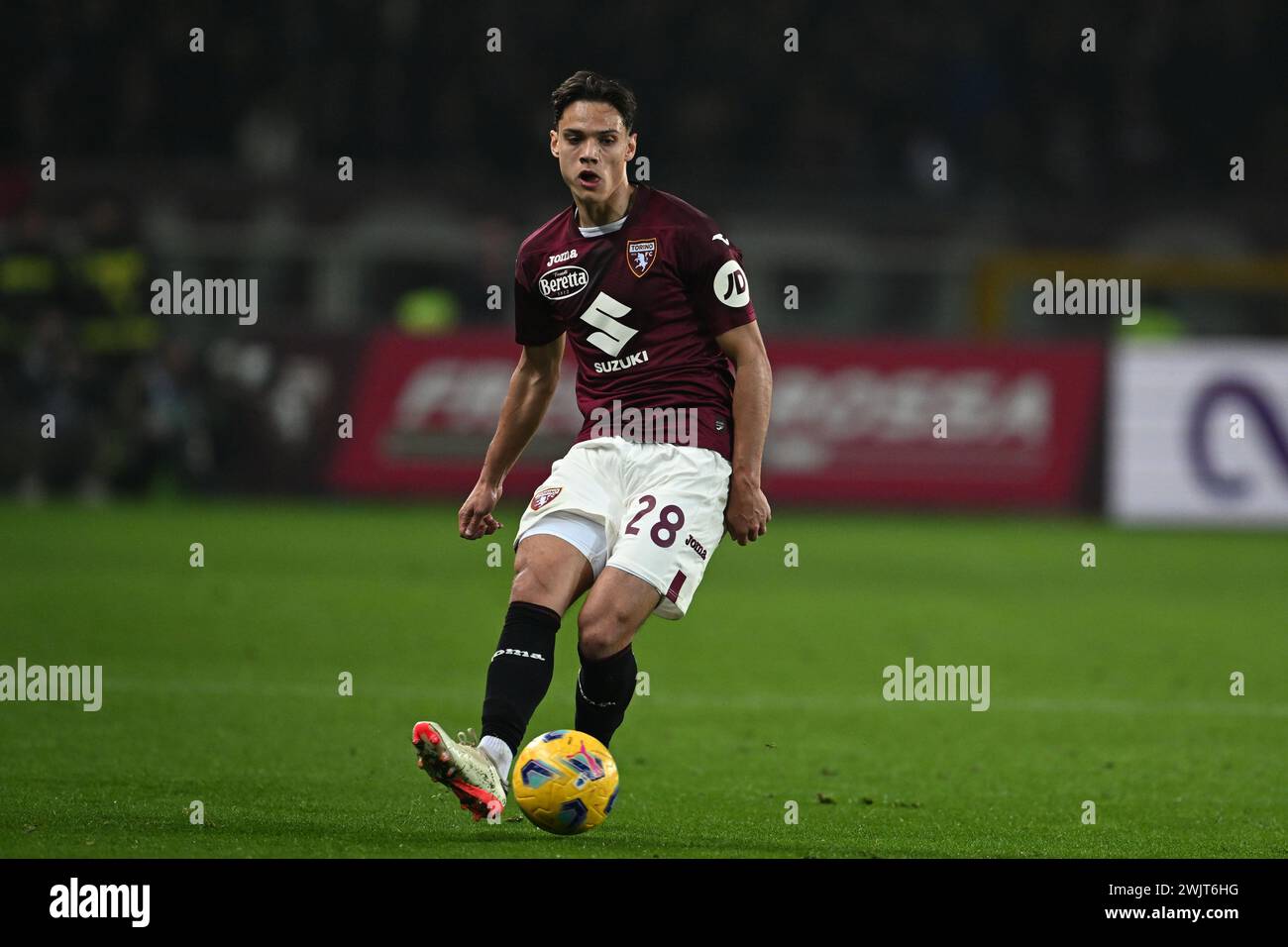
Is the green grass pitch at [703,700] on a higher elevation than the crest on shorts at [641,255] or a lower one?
lower

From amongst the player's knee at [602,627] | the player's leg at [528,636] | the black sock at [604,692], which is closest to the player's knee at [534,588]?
the player's leg at [528,636]

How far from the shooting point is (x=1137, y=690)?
31.9 feet

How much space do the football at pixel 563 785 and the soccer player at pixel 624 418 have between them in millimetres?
211

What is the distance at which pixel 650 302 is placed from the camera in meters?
6.23

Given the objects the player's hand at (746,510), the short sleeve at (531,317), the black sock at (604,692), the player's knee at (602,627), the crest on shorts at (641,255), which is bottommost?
the black sock at (604,692)

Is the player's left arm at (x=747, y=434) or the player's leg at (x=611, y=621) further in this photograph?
the player's left arm at (x=747, y=434)

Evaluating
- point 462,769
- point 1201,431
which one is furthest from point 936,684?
point 1201,431

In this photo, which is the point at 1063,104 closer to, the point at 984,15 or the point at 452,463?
the point at 984,15

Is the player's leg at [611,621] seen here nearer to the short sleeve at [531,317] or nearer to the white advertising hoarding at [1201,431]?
the short sleeve at [531,317]

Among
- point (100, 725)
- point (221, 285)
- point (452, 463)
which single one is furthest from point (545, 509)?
point (221, 285)

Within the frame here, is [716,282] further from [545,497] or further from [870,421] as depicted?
[870,421]

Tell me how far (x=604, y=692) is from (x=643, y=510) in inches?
24.4

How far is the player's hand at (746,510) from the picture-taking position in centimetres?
609

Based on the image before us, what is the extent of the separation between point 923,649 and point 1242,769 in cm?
323
